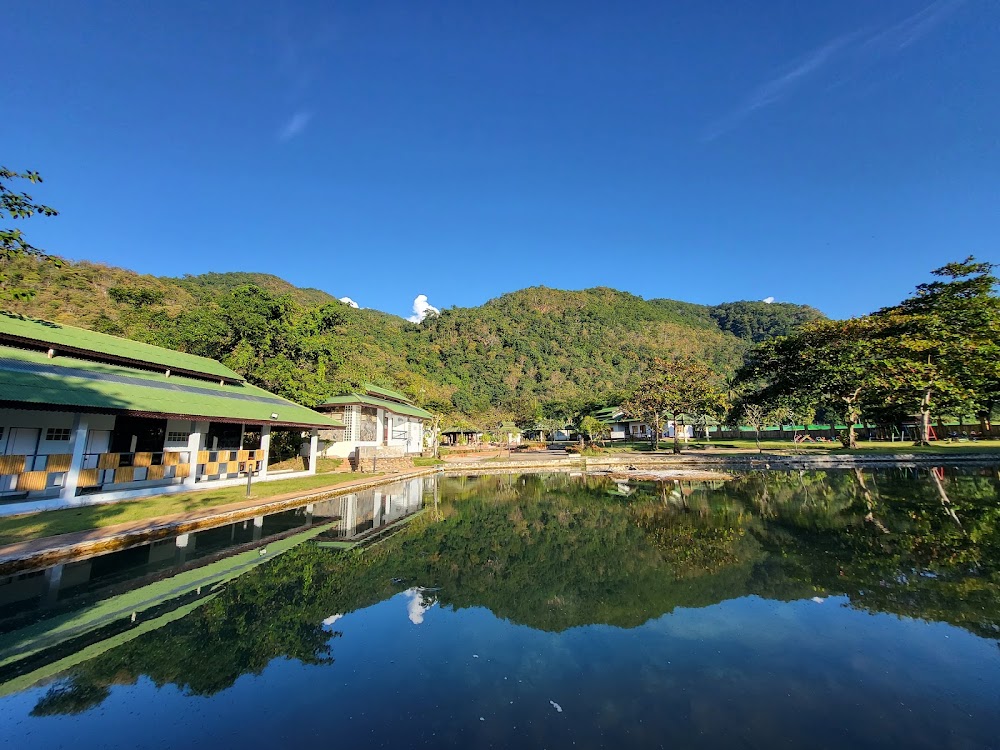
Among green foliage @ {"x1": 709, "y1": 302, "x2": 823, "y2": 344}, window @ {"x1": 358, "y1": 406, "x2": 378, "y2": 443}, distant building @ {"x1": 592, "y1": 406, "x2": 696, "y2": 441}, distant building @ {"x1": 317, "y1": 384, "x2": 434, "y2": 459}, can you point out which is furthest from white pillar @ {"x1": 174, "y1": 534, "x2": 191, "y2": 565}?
green foliage @ {"x1": 709, "y1": 302, "x2": 823, "y2": 344}

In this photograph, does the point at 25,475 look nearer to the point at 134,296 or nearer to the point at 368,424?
the point at 368,424

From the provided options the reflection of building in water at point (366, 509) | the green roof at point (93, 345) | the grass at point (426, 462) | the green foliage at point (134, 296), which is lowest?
the reflection of building in water at point (366, 509)

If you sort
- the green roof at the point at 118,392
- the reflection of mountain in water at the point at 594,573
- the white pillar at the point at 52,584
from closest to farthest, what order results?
1. the reflection of mountain in water at the point at 594,573
2. the white pillar at the point at 52,584
3. the green roof at the point at 118,392

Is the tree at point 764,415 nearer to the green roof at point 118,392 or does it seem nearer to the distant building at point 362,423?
the distant building at point 362,423

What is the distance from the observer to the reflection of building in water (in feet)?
37.5

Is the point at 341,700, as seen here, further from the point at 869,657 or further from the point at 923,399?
the point at 923,399

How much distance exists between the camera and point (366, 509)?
1434 centimetres

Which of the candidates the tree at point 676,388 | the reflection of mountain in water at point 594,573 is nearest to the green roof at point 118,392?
the reflection of mountain in water at point 594,573

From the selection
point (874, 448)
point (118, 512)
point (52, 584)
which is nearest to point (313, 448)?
point (118, 512)

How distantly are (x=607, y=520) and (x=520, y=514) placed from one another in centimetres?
302

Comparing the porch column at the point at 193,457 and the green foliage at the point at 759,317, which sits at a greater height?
the green foliage at the point at 759,317

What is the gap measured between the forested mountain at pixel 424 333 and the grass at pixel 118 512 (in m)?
5.38

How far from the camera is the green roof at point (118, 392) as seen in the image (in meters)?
10.8

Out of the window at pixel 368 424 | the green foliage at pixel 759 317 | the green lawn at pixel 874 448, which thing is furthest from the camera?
the green foliage at pixel 759 317
